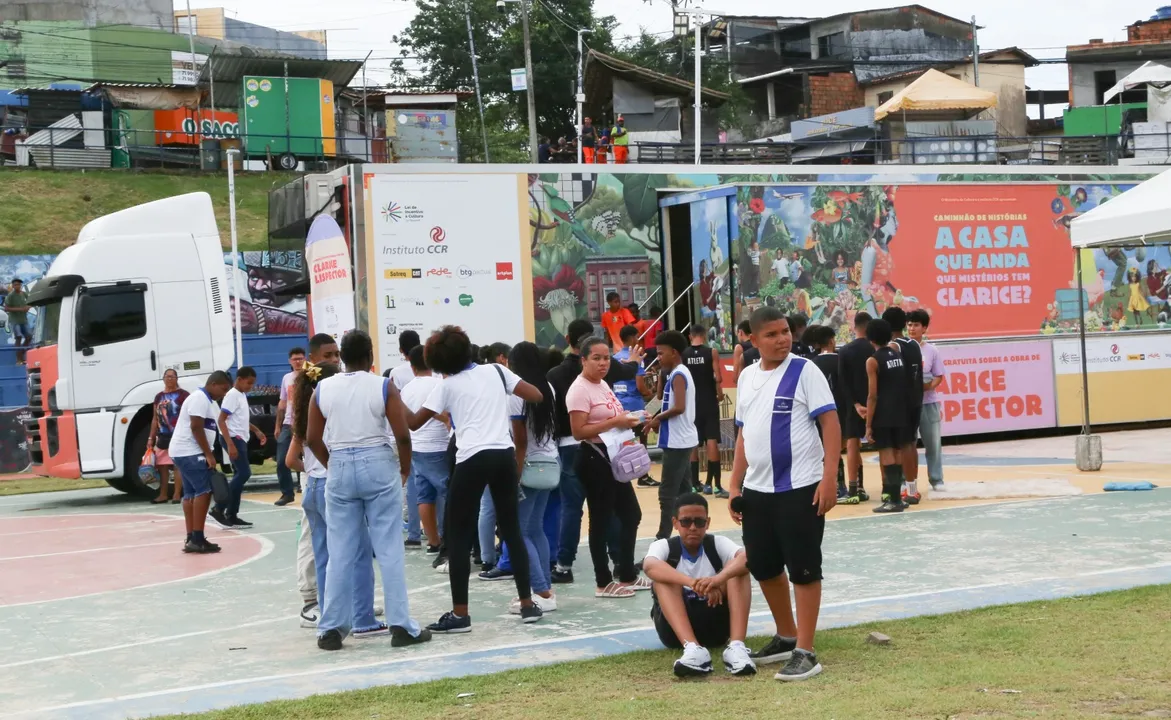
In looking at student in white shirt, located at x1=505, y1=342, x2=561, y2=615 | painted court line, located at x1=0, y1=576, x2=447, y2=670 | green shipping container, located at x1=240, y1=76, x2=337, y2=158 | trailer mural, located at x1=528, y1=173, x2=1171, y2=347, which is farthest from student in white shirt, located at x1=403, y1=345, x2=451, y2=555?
green shipping container, located at x1=240, y1=76, x2=337, y2=158

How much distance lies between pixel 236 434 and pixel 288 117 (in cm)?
3114

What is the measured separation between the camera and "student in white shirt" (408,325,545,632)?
8.36 meters

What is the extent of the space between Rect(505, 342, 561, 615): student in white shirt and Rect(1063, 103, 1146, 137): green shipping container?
4112cm

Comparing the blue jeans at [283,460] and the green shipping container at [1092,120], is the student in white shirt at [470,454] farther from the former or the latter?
the green shipping container at [1092,120]

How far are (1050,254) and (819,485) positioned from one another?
14.9m

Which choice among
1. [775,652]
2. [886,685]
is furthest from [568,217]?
[886,685]

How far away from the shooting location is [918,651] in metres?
7.04

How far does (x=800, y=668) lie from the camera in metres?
6.61

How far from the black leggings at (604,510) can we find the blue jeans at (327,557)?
1.62m

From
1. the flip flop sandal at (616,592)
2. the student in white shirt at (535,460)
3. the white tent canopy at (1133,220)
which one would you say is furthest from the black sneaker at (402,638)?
the white tent canopy at (1133,220)

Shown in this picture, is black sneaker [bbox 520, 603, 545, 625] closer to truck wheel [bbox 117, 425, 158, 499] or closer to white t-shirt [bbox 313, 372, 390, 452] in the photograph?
white t-shirt [bbox 313, 372, 390, 452]

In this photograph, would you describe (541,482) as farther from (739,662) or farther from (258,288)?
(258,288)

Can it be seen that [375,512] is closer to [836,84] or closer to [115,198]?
[115,198]

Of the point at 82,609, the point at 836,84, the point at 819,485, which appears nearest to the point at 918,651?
the point at 819,485
